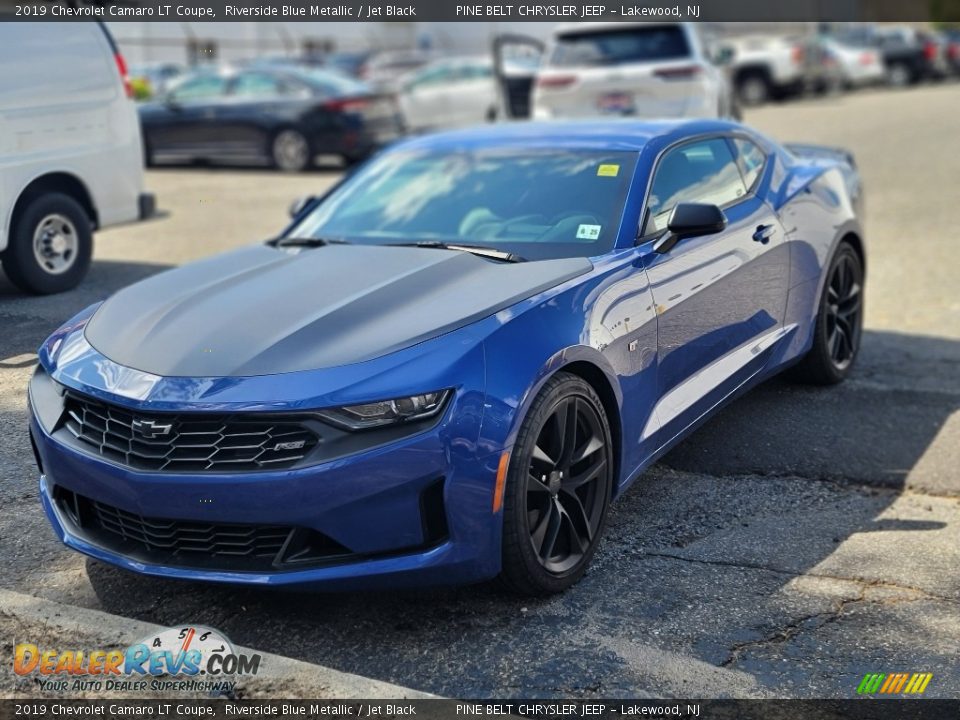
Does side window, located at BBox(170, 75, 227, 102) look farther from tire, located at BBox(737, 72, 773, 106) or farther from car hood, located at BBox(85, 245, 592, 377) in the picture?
tire, located at BBox(737, 72, 773, 106)

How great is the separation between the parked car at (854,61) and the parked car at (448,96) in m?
17.7

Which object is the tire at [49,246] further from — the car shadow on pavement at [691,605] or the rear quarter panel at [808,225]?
the rear quarter panel at [808,225]

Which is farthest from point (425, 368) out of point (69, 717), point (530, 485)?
point (69, 717)

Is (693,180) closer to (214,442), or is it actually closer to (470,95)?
(214,442)

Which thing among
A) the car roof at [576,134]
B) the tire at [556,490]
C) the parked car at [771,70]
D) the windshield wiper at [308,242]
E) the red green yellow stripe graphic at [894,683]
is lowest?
the parked car at [771,70]

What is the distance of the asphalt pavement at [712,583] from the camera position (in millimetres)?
3498

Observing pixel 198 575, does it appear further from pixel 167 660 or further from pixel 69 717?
pixel 69 717

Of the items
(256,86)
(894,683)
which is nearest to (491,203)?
(894,683)

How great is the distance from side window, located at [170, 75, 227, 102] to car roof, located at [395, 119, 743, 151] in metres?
11.5

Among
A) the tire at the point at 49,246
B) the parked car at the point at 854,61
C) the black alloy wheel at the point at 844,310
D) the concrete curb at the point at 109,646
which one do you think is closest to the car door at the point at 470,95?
the tire at the point at 49,246

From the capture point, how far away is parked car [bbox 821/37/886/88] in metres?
33.9

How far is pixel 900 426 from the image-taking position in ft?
19.7

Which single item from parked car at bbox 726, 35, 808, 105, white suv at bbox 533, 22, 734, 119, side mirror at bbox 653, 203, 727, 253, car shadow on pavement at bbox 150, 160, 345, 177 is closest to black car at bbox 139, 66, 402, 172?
car shadow on pavement at bbox 150, 160, 345, 177

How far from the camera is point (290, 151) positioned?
15953 mm
